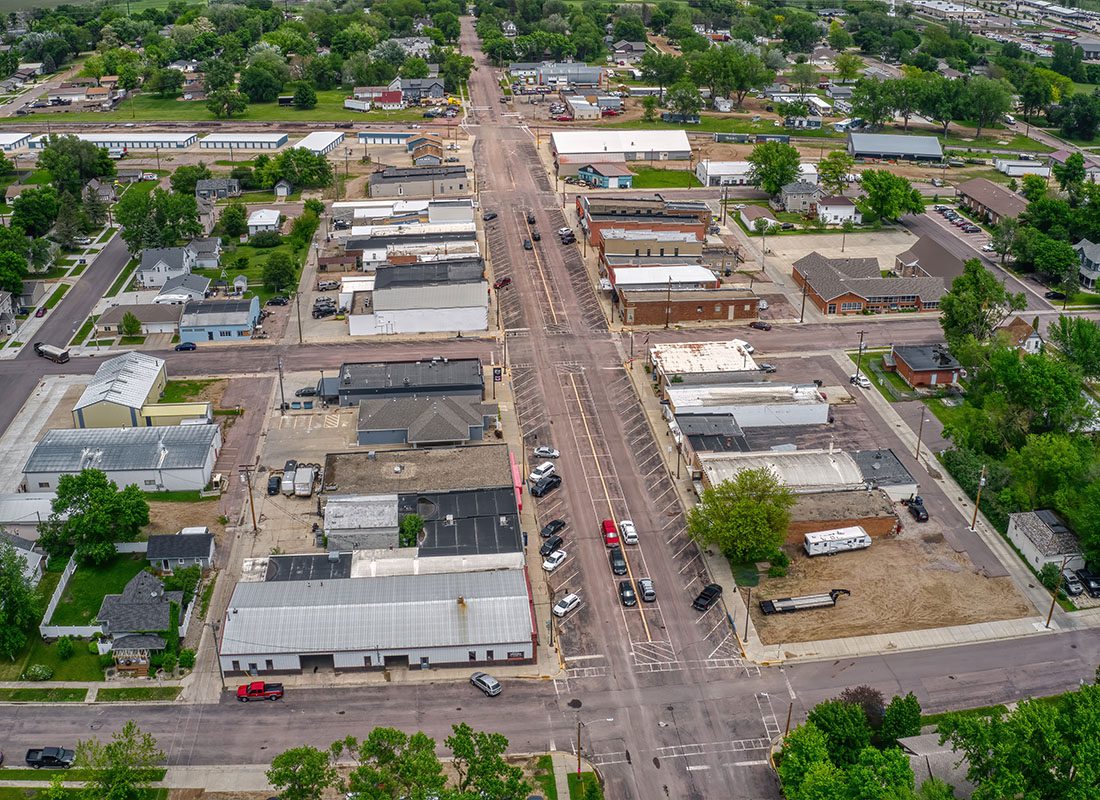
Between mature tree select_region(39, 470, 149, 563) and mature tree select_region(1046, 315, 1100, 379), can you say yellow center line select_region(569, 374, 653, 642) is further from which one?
mature tree select_region(1046, 315, 1100, 379)

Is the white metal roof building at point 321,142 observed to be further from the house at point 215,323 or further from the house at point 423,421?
the house at point 423,421

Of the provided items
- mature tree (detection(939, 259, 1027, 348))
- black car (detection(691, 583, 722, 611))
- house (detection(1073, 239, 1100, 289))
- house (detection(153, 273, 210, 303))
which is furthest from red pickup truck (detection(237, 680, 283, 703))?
house (detection(1073, 239, 1100, 289))

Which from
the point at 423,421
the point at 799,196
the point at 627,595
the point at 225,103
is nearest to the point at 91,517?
the point at 423,421

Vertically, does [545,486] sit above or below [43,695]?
below

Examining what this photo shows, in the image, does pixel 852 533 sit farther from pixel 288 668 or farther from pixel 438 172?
pixel 438 172

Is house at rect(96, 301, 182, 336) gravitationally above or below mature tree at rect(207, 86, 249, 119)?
above

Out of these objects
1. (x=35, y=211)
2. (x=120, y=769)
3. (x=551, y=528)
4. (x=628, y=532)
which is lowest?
(x=35, y=211)

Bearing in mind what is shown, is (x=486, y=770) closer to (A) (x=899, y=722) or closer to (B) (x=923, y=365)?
(A) (x=899, y=722)
